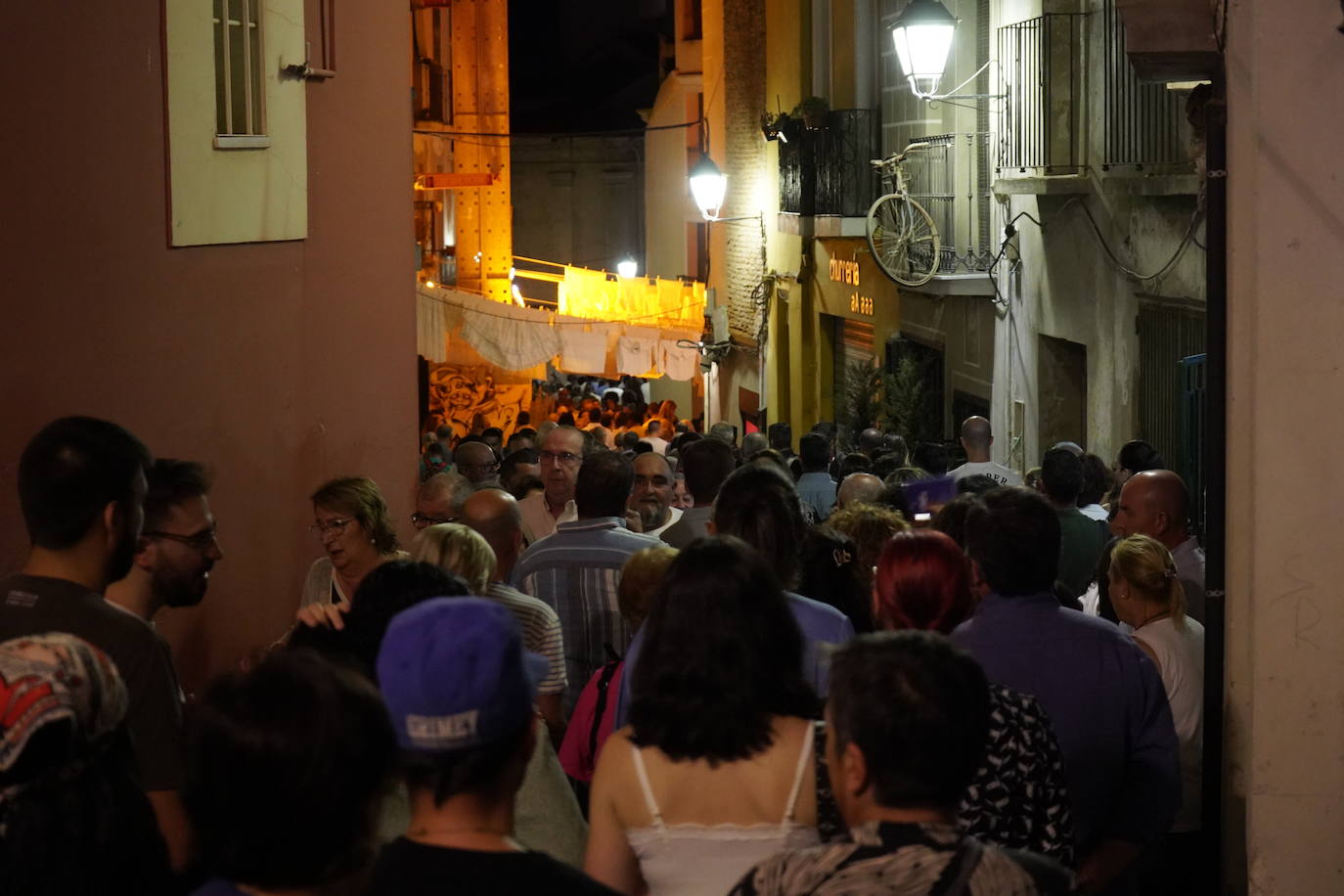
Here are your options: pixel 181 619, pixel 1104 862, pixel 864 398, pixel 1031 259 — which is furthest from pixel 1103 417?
pixel 1104 862

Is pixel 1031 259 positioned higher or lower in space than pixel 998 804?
higher

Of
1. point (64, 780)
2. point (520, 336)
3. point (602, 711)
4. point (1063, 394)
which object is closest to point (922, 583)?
point (602, 711)

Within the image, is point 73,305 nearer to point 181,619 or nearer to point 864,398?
point 181,619

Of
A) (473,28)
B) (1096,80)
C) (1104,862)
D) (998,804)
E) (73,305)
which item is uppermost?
(473,28)

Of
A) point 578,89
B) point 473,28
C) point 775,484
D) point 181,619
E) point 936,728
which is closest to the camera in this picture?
point 936,728

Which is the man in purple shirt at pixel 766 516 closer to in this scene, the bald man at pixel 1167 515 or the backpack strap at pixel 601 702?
the backpack strap at pixel 601 702

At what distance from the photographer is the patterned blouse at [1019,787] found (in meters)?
3.73

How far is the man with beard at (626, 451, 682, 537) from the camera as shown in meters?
8.88

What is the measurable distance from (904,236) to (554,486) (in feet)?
29.8

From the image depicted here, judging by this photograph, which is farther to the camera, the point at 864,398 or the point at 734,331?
the point at 734,331

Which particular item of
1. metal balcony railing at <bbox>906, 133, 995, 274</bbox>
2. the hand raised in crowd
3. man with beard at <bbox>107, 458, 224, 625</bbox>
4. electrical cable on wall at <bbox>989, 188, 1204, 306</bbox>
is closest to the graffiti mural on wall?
metal balcony railing at <bbox>906, 133, 995, 274</bbox>

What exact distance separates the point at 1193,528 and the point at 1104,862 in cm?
629

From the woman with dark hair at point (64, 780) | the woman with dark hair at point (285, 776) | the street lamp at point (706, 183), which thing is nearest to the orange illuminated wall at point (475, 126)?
the street lamp at point (706, 183)

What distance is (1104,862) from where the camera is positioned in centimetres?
460
